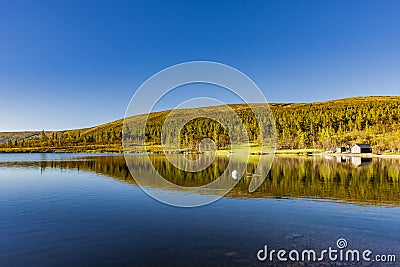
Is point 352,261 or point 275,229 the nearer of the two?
point 352,261

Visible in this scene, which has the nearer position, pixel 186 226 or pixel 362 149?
pixel 186 226

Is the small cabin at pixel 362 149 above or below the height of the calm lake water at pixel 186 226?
above

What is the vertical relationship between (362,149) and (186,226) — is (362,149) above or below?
above

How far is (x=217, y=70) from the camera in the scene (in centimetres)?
2312

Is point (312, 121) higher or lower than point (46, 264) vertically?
higher

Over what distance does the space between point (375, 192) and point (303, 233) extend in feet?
57.2

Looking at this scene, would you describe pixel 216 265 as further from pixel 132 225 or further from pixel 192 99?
pixel 192 99

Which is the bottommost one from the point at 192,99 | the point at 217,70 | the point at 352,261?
the point at 352,261

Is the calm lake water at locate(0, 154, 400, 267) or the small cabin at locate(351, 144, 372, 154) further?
the small cabin at locate(351, 144, 372, 154)

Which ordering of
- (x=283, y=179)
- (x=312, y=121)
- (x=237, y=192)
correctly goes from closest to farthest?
(x=237, y=192) < (x=283, y=179) < (x=312, y=121)

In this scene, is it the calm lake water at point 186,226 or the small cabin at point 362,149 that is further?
the small cabin at point 362,149

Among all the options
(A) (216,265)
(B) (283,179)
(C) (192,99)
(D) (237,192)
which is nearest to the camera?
(A) (216,265)

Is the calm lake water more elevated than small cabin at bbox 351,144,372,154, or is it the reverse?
small cabin at bbox 351,144,372,154

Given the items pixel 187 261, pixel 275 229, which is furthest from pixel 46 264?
pixel 275 229
